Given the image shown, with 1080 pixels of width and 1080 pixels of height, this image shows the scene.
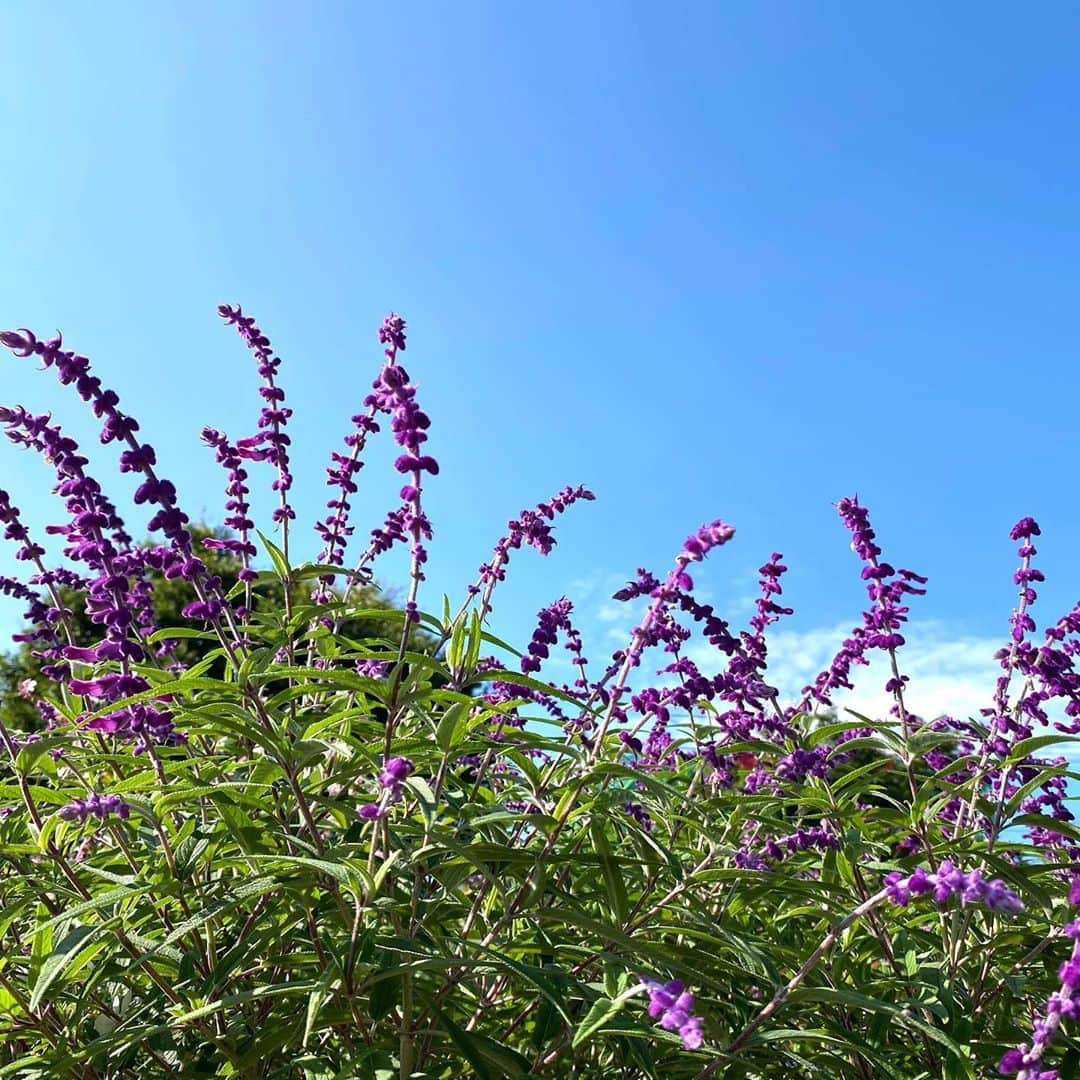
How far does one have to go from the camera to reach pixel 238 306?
5781 mm

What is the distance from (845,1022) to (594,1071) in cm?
106

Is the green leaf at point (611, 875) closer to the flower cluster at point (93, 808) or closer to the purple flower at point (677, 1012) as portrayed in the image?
the purple flower at point (677, 1012)

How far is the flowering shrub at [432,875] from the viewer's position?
11.6 feet

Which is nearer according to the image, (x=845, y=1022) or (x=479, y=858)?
(x=479, y=858)

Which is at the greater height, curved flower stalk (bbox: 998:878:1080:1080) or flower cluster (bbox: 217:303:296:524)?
flower cluster (bbox: 217:303:296:524)

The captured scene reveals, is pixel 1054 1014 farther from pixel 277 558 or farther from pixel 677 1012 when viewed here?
pixel 277 558

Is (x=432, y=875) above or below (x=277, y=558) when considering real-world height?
below

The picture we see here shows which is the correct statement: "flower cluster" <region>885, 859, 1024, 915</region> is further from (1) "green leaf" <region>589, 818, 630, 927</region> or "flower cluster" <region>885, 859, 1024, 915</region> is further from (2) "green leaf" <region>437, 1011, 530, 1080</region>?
(2) "green leaf" <region>437, 1011, 530, 1080</region>

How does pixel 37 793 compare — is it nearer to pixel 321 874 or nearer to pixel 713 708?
pixel 321 874

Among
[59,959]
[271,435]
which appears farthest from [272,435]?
[59,959]

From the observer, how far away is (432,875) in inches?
165

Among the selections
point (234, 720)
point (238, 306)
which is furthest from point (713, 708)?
point (238, 306)

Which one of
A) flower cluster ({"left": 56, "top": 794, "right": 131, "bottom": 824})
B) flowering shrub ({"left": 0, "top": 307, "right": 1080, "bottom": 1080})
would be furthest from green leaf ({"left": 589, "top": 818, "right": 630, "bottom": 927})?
flower cluster ({"left": 56, "top": 794, "right": 131, "bottom": 824})

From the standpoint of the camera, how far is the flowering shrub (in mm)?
3547
